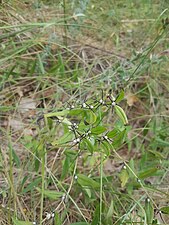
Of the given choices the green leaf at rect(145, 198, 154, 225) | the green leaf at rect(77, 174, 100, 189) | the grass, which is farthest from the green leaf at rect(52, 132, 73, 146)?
the green leaf at rect(145, 198, 154, 225)

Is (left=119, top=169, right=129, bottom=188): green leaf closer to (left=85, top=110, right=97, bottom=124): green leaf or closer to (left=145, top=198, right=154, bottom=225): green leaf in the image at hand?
(left=145, top=198, right=154, bottom=225): green leaf

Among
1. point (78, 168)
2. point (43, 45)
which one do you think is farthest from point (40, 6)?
point (78, 168)

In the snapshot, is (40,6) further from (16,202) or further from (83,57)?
(16,202)

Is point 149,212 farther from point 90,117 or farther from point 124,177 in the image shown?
point 90,117

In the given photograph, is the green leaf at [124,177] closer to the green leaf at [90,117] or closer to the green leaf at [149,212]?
the green leaf at [149,212]

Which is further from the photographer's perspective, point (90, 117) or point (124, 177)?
point (124, 177)

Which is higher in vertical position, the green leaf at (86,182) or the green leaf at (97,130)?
the green leaf at (97,130)

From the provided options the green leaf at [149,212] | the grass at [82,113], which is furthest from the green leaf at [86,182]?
the green leaf at [149,212]

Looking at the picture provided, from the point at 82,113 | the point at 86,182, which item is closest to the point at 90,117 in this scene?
the point at 82,113
